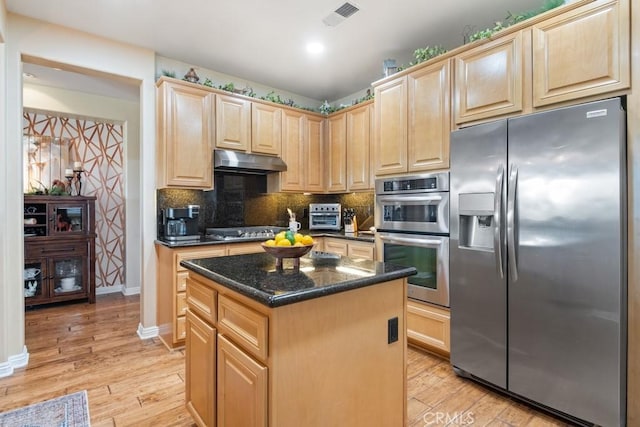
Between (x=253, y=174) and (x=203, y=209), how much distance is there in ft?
2.57

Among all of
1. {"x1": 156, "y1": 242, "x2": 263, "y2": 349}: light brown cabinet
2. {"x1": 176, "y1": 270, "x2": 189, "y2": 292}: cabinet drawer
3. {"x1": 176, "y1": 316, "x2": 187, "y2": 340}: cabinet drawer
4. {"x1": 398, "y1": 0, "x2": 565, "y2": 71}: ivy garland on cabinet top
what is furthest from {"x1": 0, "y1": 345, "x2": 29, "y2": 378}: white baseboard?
{"x1": 398, "y1": 0, "x2": 565, "y2": 71}: ivy garland on cabinet top

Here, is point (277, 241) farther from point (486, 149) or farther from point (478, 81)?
Answer: point (478, 81)

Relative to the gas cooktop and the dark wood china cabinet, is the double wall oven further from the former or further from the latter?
the dark wood china cabinet

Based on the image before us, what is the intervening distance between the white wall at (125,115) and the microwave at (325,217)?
212 cm

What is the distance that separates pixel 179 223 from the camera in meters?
3.29

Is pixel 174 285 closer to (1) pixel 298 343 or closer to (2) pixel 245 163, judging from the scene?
(2) pixel 245 163

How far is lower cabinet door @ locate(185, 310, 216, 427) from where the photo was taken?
63.0 inches

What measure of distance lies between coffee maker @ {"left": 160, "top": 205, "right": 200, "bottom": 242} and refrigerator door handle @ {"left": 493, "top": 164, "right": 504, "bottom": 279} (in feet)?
8.69

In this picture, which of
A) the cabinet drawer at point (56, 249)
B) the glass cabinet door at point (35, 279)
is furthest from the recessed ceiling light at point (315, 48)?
the glass cabinet door at point (35, 279)

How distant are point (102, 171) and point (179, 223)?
2.62 meters

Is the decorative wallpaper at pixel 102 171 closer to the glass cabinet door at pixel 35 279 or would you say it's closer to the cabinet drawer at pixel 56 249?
the cabinet drawer at pixel 56 249

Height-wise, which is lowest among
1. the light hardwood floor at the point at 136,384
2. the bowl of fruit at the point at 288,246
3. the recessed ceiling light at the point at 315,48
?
the light hardwood floor at the point at 136,384

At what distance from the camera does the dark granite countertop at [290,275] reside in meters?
1.23

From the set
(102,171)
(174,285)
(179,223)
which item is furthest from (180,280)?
(102,171)
